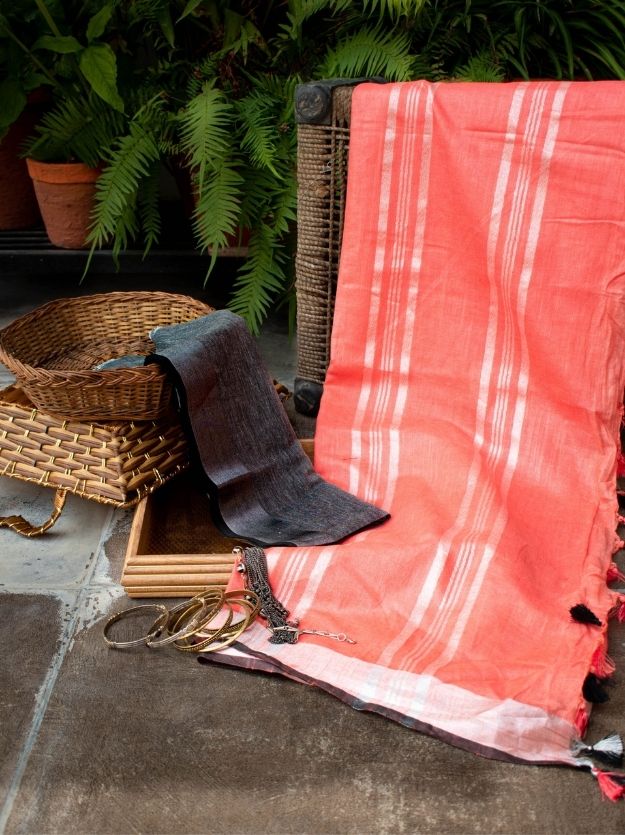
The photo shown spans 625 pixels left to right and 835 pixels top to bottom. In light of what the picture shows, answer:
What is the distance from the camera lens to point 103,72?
191 cm

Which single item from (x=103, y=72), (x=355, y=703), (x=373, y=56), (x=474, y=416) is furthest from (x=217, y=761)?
(x=103, y=72)

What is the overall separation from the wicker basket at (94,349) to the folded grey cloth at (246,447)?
0.07m

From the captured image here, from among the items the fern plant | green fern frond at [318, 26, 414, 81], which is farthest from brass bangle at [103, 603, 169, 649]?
green fern frond at [318, 26, 414, 81]

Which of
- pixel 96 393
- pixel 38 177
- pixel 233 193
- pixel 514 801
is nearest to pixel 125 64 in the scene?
pixel 38 177

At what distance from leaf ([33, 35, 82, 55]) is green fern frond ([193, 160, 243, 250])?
45cm

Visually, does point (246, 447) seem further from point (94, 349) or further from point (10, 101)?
point (10, 101)

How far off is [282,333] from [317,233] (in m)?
0.73

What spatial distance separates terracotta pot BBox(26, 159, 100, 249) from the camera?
2.11 meters

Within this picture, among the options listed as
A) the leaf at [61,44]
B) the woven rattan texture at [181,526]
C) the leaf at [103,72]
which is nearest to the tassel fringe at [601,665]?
the woven rattan texture at [181,526]

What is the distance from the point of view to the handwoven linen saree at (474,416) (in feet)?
3.62

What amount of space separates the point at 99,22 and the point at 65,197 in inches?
17.0

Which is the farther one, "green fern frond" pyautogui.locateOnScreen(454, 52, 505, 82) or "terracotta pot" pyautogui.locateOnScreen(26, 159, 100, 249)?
"terracotta pot" pyautogui.locateOnScreen(26, 159, 100, 249)

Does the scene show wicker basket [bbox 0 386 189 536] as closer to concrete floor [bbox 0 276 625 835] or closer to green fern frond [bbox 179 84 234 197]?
concrete floor [bbox 0 276 625 835]

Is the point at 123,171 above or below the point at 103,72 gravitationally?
below
